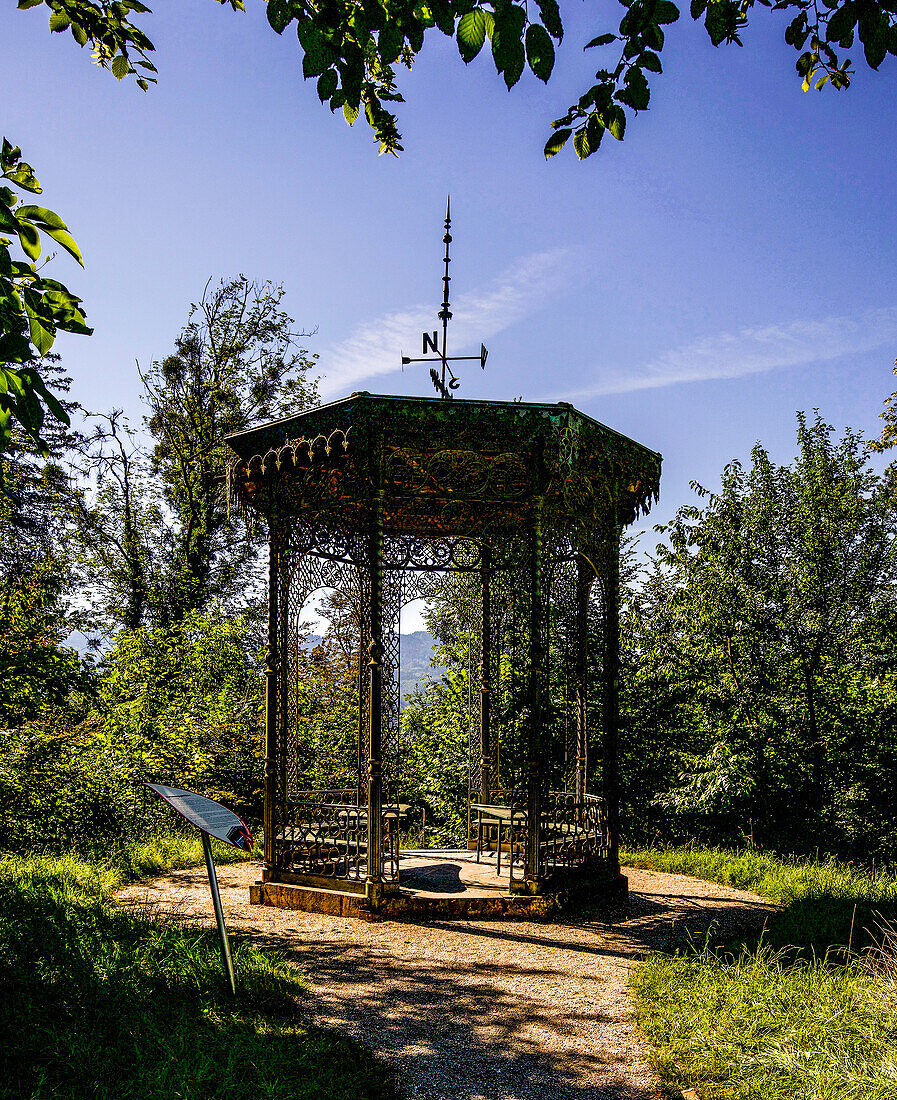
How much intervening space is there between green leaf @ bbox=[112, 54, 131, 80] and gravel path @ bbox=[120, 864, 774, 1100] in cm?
568

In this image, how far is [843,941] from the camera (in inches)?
259

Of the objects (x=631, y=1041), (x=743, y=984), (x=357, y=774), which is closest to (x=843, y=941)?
(x=743, y=984)

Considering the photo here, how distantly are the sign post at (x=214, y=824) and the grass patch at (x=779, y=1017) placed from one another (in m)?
2.56

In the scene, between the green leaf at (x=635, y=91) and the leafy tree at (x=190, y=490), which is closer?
the green leaf at (x=635, y=91)

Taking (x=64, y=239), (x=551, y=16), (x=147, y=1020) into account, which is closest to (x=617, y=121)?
(x=551, y=16)

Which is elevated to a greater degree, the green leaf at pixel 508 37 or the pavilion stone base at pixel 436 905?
the green leaf at pixel 508 37

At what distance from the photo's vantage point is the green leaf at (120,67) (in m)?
4.34

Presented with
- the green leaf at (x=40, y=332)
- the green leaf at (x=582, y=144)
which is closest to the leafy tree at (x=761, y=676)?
the green leaf at (x=582, y=144)

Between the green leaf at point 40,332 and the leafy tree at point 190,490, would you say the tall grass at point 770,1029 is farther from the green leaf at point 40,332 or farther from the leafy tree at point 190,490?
the leafy tree at point 190,490

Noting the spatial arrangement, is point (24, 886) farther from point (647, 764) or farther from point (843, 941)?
point (647, 764)

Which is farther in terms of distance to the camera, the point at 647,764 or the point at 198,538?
the point at 198,538

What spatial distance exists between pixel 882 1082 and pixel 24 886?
6.65 metres

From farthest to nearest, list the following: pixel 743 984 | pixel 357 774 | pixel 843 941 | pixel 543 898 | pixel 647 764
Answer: pixel 647 764
pixel 357 774
pixel 543 898
pixel 843 941
pixel 743 984

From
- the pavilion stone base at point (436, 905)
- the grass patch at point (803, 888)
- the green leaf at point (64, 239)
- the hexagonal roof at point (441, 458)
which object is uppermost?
the hexagonal roof at point (441, 458)
